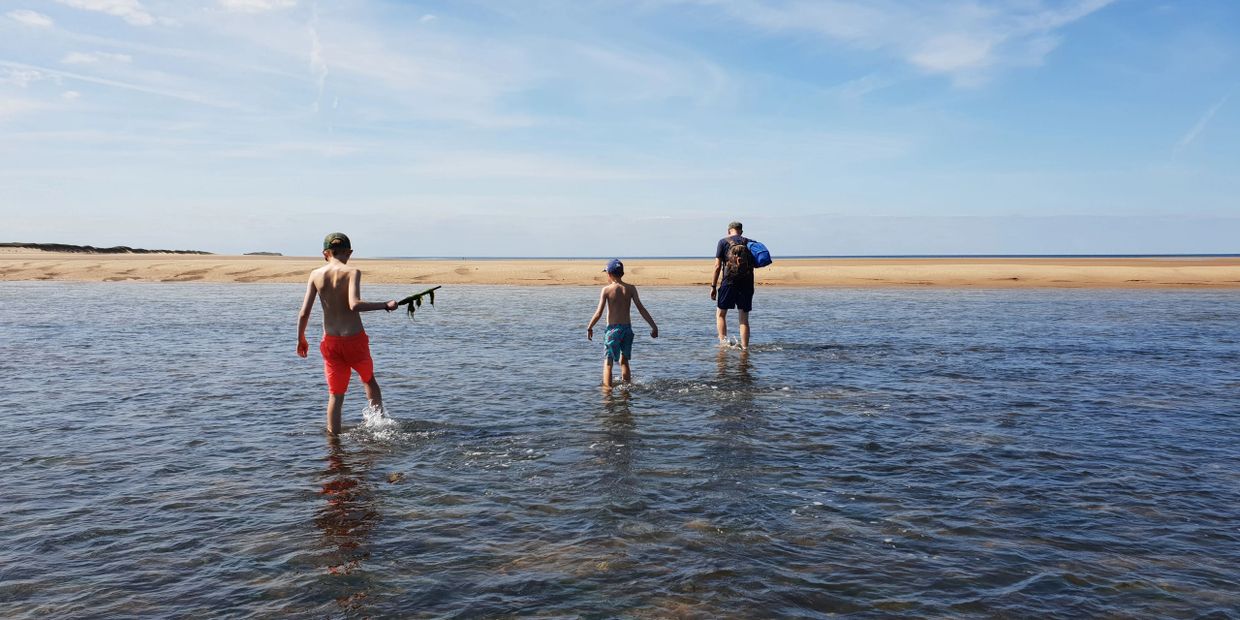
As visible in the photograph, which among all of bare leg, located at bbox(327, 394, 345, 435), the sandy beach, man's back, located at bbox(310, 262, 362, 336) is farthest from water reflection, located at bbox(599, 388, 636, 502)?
the sandy beach

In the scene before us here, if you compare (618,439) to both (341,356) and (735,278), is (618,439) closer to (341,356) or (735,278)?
(341,356)

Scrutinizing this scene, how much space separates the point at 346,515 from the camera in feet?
20.4

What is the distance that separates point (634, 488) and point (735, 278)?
10.5 meters

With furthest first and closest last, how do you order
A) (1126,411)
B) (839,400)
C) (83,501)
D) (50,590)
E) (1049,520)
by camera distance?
(839,400) → (1126,411) → (83,501) → (1049,520) → (50,590)

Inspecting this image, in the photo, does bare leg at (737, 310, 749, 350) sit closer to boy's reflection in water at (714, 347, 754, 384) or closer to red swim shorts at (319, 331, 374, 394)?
boy's reflection in water at (714, 347, 754, 384)

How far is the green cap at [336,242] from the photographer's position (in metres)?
9.02

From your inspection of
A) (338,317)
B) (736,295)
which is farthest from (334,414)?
(736,295)

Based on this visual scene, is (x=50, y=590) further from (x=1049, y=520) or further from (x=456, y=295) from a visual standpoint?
(x=456, y=295)

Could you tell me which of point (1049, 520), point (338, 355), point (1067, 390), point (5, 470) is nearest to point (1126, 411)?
point (1067, 390)

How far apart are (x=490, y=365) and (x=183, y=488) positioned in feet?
25.0

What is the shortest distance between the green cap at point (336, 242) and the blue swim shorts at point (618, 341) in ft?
14.8

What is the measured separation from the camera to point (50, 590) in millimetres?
4891

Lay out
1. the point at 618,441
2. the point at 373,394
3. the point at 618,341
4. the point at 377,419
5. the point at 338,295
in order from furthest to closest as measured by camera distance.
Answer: the point at 618,341 → the point at 377,419 → the point at 373,394 → the point at 338,295 → the point at 618,441

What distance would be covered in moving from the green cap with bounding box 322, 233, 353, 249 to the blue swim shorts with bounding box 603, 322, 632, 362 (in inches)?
177
